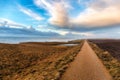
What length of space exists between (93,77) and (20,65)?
12.0m

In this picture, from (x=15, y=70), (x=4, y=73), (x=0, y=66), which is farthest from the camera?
(x=0, y=66)

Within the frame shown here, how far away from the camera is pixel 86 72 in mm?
19000

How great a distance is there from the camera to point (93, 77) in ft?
56.2

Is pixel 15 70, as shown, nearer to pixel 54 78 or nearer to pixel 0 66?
pixel 0 66

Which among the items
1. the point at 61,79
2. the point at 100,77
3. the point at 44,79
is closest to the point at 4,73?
the point at 44,79

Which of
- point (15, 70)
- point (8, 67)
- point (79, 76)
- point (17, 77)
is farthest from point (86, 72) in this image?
point (8, 67)

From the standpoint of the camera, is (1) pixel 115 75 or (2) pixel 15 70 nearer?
(1) pixel 115 75

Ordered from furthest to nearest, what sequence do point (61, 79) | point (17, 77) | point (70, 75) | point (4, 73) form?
point (4, 73)
point (17, 77)
point (70, 75)
point (61, 79)

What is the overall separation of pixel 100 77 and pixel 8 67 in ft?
40.3

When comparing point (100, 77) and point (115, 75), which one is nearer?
point (100, 77)

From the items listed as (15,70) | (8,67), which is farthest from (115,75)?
(8,67)

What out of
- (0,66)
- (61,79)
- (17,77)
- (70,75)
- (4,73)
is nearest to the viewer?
(61,79)

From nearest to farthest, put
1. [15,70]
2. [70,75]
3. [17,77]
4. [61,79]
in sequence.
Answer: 1. [61,79]
2. [70,75]
3. [17,77]
4. [15,70]

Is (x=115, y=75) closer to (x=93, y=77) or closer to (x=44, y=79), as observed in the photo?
(x=93, y=77)
